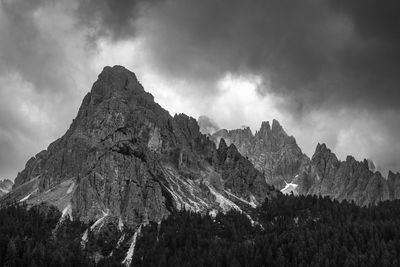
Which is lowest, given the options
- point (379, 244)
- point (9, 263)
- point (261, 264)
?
point (9, 263)

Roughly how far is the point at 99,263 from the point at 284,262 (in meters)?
64.2

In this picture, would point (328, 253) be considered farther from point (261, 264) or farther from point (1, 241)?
point (1, 241)

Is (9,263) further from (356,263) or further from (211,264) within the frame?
(356,263)

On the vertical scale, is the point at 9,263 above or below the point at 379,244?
below

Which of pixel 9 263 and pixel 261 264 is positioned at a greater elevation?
pixel 261 264

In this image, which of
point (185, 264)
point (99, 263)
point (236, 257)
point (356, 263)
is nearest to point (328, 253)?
point (356, 263)

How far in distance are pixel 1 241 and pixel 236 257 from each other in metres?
82.2

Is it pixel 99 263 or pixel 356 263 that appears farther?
pixel 99 263

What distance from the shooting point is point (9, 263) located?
18688cm

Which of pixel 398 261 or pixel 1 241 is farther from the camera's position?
pixel 1 241

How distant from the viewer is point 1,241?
19900 cm

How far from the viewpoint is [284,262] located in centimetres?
19338

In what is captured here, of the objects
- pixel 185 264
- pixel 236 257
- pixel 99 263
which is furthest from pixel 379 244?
pixel 99 263

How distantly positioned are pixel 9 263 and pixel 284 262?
9132 centimetres
